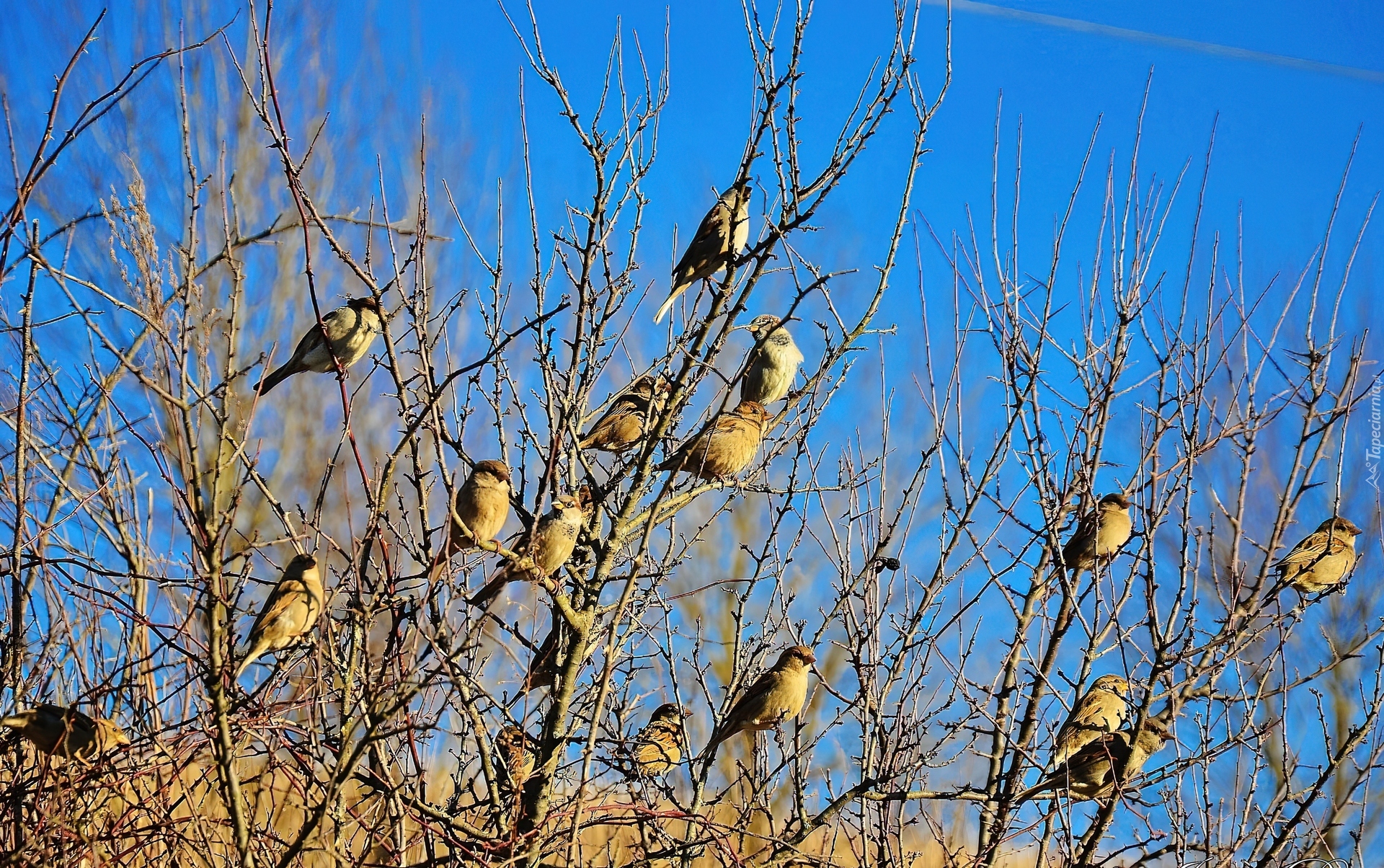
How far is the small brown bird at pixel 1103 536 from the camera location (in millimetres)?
5246

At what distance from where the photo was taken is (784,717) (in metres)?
5.48

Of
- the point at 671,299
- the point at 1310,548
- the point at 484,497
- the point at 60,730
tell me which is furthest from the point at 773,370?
the point at 60,730

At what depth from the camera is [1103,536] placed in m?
5.74

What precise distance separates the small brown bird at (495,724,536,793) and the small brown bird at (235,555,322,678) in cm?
86

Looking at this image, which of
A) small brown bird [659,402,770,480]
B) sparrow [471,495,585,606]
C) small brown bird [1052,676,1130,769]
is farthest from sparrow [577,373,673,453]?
small brown bird [1052,676,1130,769]

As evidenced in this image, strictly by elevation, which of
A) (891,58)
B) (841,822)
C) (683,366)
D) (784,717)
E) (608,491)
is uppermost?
(891,58)

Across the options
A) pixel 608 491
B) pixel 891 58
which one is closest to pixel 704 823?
pixel 608 491

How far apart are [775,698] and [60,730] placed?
9.41 ft

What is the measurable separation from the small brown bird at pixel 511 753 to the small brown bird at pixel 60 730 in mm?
1316

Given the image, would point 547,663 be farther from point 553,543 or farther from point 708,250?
point 708,250

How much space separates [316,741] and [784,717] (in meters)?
2.57

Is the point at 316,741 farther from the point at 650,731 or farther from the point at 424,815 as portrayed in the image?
the point at 650,731

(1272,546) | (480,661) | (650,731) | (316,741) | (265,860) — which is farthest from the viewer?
(650,731)

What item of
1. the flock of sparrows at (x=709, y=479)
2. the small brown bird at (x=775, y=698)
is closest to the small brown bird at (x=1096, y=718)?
the flock of sparrows at (x=709, y=479)
